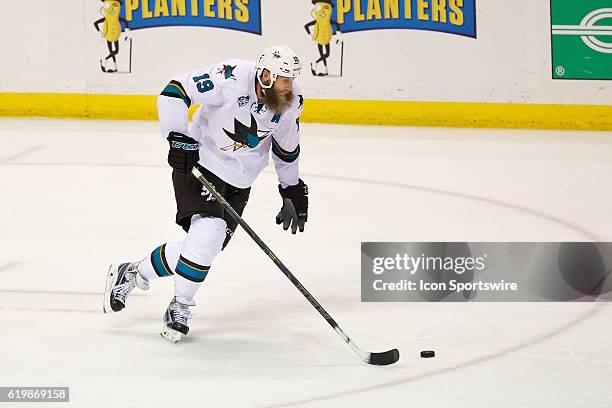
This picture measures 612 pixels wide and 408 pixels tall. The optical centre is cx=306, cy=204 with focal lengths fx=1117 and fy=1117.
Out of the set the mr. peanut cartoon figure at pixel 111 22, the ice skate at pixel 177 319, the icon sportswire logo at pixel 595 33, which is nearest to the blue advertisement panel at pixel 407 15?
the icon sportswire logo at pixel 595 33

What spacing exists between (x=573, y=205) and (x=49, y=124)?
4143 millimetres

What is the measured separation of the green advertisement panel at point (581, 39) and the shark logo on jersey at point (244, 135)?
502 centimetres

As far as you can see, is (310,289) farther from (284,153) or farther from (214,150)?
(214,150)

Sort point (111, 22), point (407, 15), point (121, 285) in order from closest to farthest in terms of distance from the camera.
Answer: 1. point (121, 285)
2. point (407, 15)
3. point (111, 22)

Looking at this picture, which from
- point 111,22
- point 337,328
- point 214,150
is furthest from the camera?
point 111,22

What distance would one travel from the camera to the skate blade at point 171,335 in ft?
12.0

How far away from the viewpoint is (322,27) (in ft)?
27.7

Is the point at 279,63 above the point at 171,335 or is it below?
above

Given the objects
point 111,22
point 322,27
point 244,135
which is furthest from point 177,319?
point 111,22

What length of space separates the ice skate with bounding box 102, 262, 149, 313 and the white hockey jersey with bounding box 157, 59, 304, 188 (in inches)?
18.4

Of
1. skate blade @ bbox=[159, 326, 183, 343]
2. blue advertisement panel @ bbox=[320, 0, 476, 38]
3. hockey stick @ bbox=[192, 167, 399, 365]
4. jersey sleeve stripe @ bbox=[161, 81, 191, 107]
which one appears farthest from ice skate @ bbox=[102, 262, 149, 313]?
blue advertisement panel @ bbox=[320, 0, 476, 38]

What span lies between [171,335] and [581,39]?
544 centimetres

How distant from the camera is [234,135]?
3713mm

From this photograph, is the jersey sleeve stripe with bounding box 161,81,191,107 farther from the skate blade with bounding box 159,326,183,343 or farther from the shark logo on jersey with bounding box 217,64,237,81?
the skate blade with bounding box 159,326,183,343
